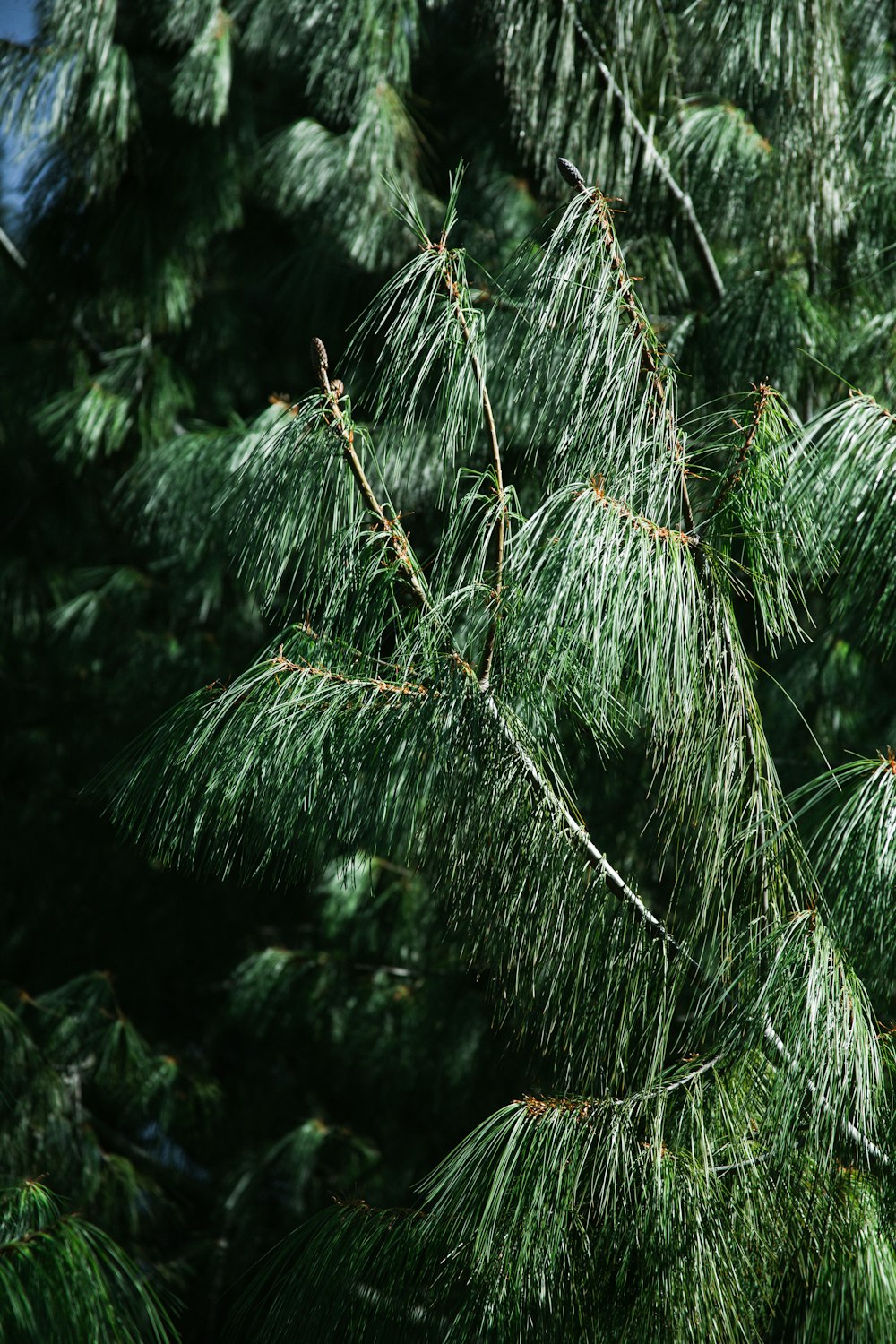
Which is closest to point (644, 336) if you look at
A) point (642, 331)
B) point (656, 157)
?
point (642, 331)

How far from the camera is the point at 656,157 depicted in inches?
58.1

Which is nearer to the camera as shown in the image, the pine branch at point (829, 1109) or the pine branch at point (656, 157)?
the pine branch at point (829, 1109)

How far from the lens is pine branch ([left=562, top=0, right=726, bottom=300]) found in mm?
1448

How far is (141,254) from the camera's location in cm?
204

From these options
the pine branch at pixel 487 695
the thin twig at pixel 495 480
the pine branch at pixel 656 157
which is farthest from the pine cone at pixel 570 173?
the pine branch at pixel 656 157

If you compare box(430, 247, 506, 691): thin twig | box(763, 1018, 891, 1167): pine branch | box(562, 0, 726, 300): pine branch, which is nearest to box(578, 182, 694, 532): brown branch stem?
box(430, 247, 506, 691): thin twig

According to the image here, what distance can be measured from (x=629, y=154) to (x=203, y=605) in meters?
1.10

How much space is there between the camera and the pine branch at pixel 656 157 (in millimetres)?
1448

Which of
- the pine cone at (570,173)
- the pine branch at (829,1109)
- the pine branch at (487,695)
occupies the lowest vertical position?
the pine branch at (829,1109)

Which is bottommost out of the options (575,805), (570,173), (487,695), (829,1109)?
(829,1109)

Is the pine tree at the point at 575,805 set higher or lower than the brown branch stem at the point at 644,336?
lower

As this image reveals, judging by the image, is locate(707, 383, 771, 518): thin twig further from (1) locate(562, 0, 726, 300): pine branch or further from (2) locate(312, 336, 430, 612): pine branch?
(1) locate(562, 0, 726, 300): pine branch

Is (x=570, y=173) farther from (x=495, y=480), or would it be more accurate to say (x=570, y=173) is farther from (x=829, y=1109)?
(x=829, y=1109)

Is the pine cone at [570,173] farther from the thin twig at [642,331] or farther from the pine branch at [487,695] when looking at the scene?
the pine branch at [487,695]
